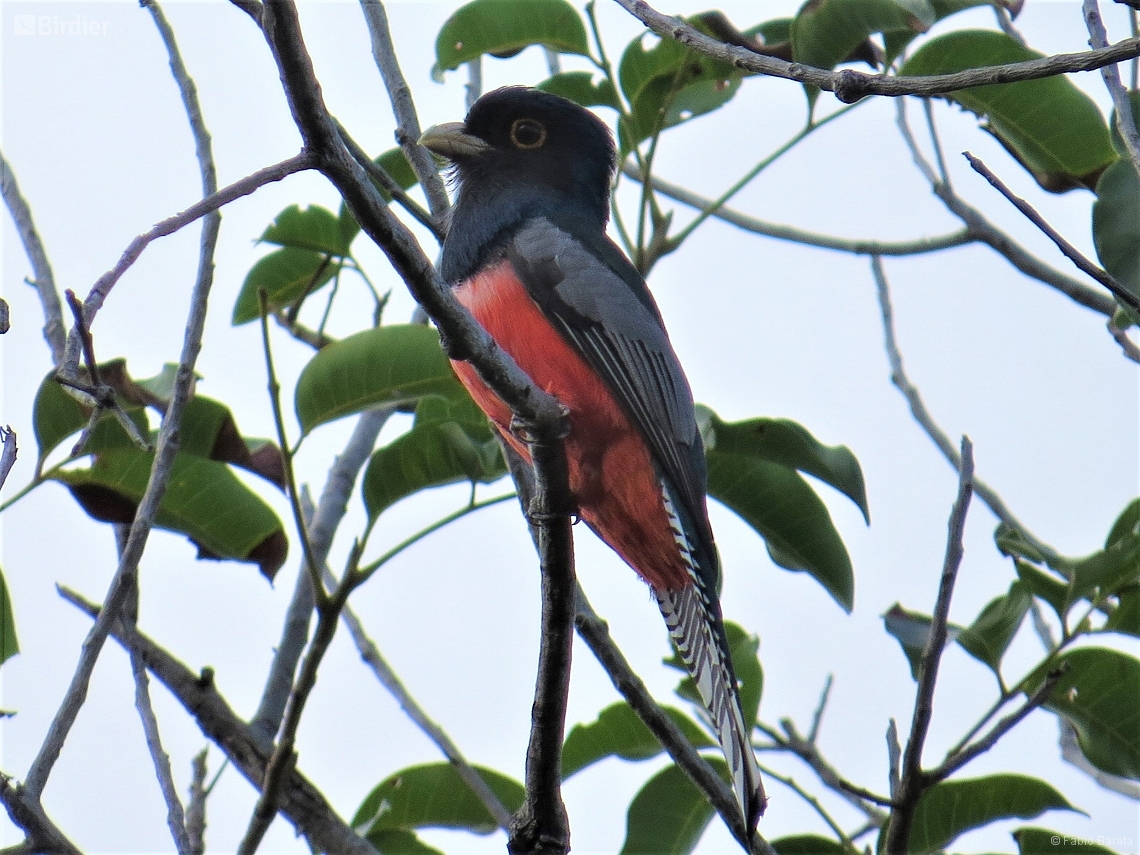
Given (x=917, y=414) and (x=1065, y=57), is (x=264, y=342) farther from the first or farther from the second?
(x=917, y=414)

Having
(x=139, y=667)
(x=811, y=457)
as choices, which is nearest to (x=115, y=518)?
(x=139, y=667)

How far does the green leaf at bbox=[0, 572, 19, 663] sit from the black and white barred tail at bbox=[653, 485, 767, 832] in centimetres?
182

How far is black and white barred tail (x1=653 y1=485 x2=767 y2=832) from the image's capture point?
3189 mm

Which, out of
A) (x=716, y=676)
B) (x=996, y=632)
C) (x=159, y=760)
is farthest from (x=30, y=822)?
(x=996, y=632)

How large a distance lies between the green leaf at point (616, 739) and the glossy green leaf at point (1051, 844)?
90cm

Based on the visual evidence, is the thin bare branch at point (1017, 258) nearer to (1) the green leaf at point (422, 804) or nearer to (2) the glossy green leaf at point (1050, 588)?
(2) the glossy green leaf at point (1050, 588)

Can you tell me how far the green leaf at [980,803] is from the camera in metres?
3.74

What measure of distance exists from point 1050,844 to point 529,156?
9.69 feet

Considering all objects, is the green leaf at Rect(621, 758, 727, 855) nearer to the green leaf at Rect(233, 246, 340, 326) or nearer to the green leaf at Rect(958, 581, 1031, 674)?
the green leaf at Rect(958, 581, 1031, 674)

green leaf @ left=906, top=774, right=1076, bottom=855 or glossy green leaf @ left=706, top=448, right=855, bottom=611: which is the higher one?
glossy green leaf @ left=706, top=448, right=855, bottom=611

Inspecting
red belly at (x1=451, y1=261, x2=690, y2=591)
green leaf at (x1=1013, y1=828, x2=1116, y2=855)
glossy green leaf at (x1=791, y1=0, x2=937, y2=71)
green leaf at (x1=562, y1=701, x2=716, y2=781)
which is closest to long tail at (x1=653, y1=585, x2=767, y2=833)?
red belly at (x1=451, y1=261, x2=690, y2=591)

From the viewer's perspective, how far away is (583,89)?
454 centimetres

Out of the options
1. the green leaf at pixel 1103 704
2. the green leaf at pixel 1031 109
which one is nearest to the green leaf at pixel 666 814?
the green leaf at pixel 1103 704

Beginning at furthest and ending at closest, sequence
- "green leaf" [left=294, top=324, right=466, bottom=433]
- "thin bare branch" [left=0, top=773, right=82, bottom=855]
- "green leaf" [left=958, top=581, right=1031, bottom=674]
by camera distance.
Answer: "green leaf" [left=294, top=324, right=466, bottom=433]
"green leaf" [left=958, top=581, right=1031, bottom=674]
"thin bare branch" [left=0, top=773, right=82, bottom=855]
